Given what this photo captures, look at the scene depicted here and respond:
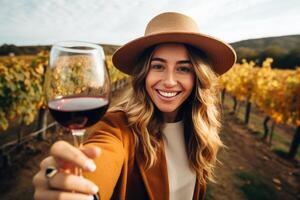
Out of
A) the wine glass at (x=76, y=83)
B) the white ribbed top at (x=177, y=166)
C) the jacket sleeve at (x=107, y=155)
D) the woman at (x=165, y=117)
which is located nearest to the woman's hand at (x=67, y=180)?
the wine glass at (x=76, y=83)

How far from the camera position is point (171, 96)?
2227mm

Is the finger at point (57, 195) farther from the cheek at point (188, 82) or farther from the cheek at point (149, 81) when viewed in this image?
the cheek at point (188, 82)

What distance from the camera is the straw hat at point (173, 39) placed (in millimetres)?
2121

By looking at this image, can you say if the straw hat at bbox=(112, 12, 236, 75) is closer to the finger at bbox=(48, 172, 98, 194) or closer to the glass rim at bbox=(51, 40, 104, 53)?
the glass rim at bbox=(51, 40, 104, 53)

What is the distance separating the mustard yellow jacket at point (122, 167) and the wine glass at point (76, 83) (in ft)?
1.25

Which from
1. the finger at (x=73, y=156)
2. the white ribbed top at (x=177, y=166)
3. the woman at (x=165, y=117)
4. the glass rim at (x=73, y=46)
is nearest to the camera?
the finger at (x=73, y=156)

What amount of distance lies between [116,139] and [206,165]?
1210 millimetres

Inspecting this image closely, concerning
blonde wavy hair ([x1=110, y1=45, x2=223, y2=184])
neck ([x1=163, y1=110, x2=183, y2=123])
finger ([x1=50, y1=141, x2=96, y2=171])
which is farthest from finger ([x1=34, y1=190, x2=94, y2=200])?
neck ([x1=163, y1=110, x2=183, y2=123])

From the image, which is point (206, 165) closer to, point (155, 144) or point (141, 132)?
point (155, 144)

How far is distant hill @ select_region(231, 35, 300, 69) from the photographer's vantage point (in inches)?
2270

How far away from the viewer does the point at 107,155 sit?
141 cm

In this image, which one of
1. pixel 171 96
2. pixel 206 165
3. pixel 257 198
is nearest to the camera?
pixel 171 96

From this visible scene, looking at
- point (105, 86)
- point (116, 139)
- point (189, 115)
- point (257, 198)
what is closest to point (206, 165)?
point (189, 115)

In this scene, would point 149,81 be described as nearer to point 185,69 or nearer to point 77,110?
point 185,69
